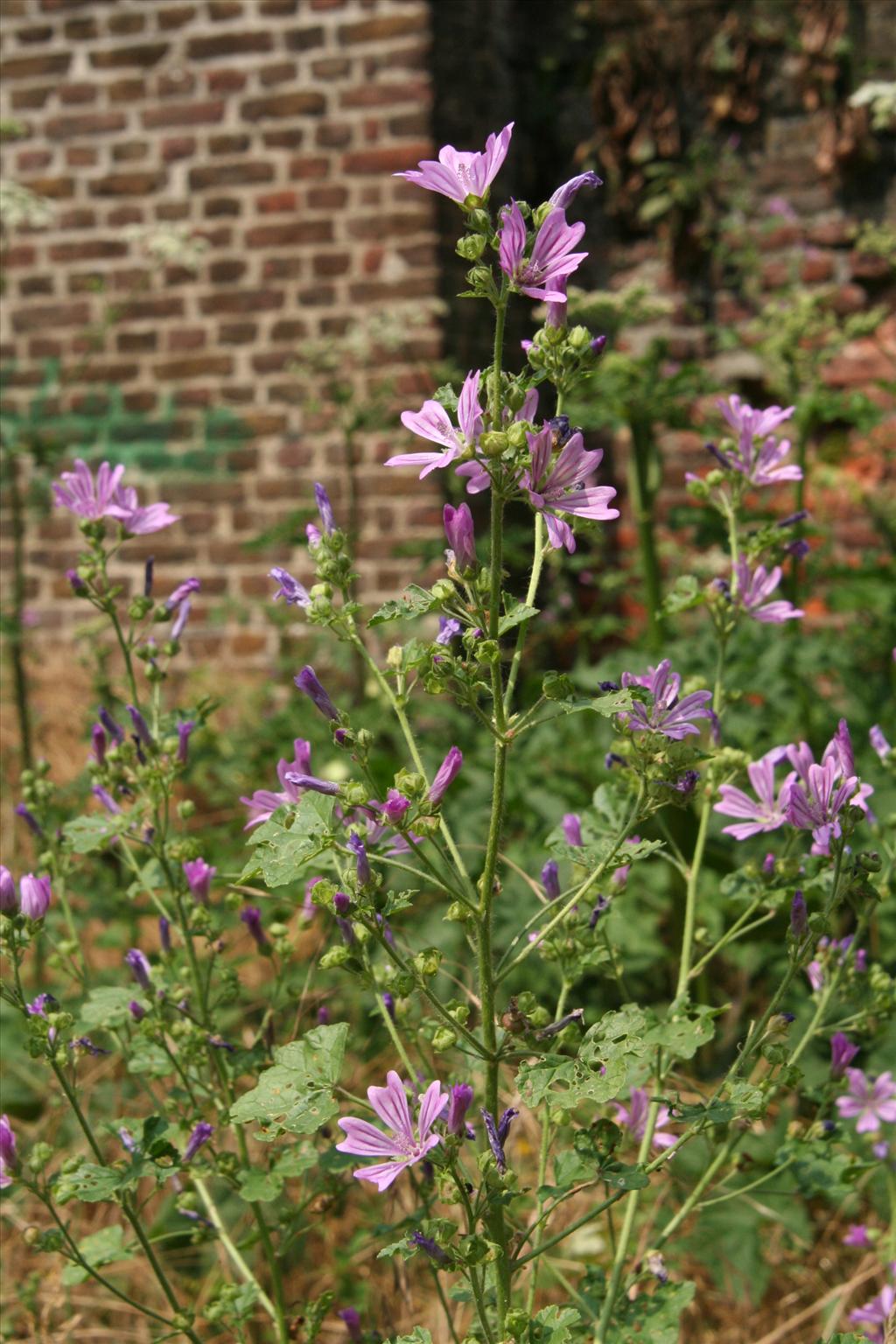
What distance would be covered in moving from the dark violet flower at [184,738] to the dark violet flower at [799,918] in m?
0.61

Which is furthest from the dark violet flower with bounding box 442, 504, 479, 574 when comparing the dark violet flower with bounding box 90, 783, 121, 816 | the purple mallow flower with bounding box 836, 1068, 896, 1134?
the purple mallow flower with bounding box 836, 1068, 896, 1134

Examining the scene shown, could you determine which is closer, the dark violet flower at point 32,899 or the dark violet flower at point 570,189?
the dark violet flower at point 570,189

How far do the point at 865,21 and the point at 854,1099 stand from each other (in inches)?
145

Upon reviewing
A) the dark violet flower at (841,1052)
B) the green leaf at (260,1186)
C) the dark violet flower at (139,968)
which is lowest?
the green leaf at (260,1186)

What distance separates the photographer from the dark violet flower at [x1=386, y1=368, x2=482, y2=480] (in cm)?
92

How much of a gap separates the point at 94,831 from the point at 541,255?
0.71m

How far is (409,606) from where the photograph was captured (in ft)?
3.10

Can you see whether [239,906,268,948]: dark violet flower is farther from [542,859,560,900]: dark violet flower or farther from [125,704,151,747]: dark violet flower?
[542,859,560,900]: dark violet flower

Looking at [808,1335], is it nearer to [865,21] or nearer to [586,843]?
[586,843]

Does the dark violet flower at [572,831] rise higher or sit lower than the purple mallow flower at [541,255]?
lower

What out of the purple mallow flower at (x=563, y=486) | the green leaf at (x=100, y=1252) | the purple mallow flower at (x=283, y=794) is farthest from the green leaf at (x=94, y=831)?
the purple mallow flower at (x=563, y=486)

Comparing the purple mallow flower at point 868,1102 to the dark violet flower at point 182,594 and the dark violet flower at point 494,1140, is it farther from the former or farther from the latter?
the dark violet flower at point 182,594

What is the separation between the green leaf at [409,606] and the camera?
938 millimetres

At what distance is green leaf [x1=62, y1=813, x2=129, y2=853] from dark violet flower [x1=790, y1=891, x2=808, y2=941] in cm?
65
